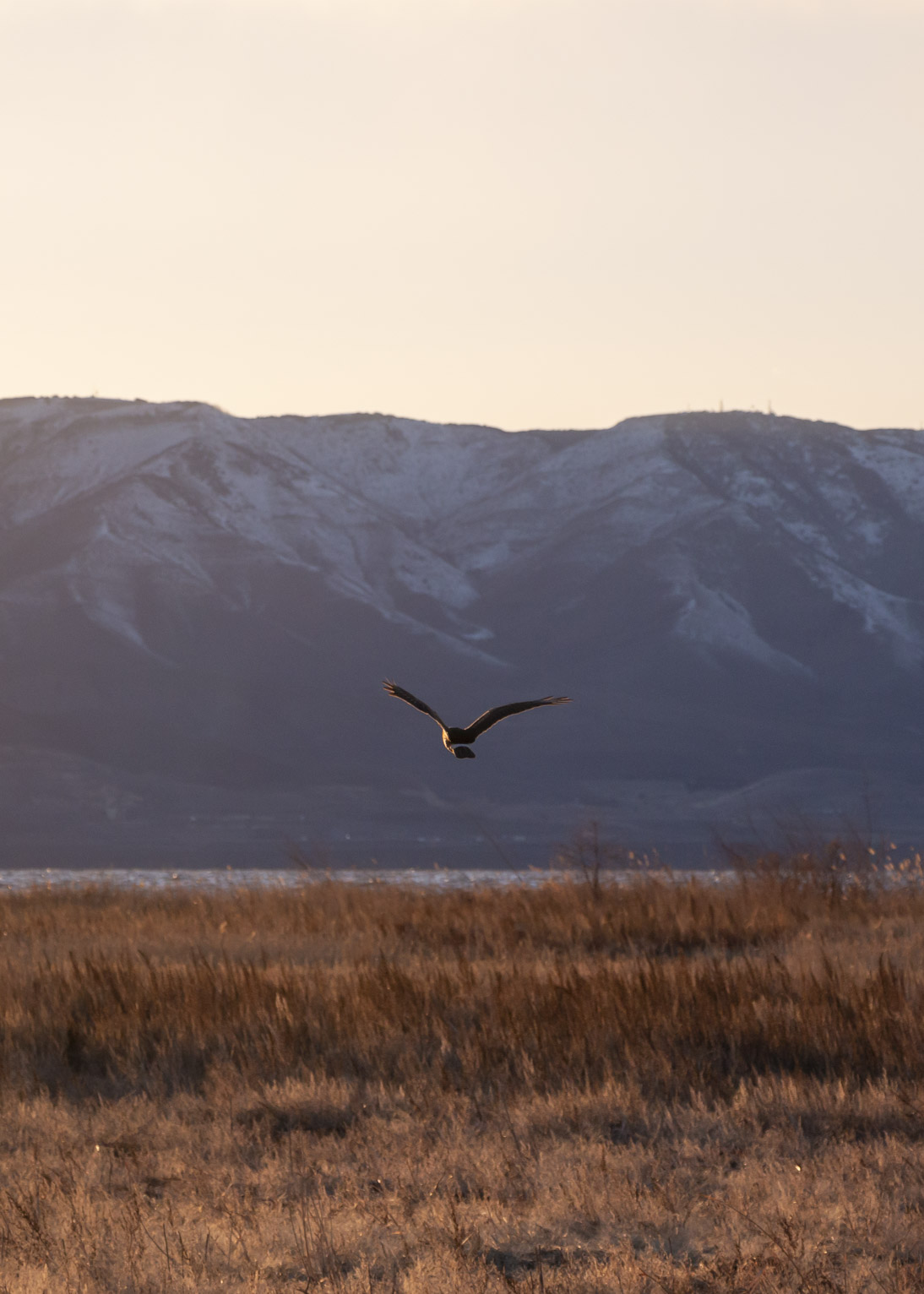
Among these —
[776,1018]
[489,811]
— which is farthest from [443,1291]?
[489,811]

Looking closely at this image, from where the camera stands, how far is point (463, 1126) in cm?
959

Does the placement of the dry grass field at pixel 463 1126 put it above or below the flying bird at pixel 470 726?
below

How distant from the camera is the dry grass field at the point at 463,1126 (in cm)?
721

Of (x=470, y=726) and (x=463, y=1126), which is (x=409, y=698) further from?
(x=463, y=1126)

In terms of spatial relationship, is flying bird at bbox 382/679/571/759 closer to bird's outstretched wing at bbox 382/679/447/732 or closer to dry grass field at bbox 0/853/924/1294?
bird's outstretched wing at bbox 382/679/447/732

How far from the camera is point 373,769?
17275 cm

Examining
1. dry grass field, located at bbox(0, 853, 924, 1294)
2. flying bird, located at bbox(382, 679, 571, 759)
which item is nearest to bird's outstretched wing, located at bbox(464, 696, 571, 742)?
flying bird, located at bbox(382, 679, 571, 759)

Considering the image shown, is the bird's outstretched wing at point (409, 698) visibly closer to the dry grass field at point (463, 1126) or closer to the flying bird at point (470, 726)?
the flying bird at point (470, 726)

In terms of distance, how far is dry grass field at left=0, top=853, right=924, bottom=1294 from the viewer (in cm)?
721

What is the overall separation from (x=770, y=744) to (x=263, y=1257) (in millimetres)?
176893

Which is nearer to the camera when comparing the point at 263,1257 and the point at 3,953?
the point at 263,1257

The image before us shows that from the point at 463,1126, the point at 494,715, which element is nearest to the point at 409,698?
the point at 494,715

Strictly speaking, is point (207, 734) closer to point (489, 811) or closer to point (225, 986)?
point (489, 811)

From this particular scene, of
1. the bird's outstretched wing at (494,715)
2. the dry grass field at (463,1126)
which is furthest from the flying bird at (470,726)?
the dry grass field at (463,1126)
